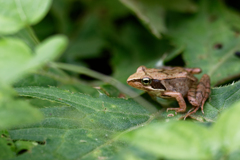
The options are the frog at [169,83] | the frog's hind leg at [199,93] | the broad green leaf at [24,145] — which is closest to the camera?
the broad green leaf at [24,145]

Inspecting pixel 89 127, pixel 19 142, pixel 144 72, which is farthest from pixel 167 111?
pixel 19 142

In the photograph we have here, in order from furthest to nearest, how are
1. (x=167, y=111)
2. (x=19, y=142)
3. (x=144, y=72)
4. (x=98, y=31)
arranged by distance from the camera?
(x=98, y=31), (x=144, y=72), (x=167, y=111), (x=19, y=142)

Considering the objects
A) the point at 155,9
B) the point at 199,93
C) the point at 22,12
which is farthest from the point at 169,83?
the point at 22,12

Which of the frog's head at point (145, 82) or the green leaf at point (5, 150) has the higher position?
the frog's head at point (145, 82)

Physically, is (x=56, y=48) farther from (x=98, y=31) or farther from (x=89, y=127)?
(x=98, y=31)

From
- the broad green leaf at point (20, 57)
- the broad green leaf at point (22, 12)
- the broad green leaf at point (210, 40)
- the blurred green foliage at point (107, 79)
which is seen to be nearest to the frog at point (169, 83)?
the blurred green foliage at point (107, 79)

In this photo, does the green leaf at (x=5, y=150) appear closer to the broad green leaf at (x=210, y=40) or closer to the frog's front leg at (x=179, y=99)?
the frog's front leg at (x=179, y=99)
